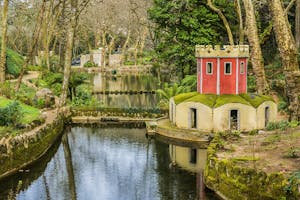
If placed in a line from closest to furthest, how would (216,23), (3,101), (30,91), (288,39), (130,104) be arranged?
(288,39), (3,101), (30,91), (216,23), (130,104)

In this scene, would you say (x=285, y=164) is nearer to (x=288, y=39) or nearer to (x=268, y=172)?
(x=268, y=172)

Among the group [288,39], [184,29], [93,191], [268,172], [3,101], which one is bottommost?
[93,191]

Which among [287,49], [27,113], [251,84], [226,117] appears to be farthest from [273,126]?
[251,84]

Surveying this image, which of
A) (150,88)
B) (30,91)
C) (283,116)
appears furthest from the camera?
(150,88)

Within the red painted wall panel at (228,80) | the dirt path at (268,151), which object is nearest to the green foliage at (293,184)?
the dirt path at (268,151)

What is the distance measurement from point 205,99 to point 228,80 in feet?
6.17

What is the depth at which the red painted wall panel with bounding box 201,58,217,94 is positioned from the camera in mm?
28297

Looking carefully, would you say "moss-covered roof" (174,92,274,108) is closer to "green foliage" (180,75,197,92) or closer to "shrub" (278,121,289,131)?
"shrub" (278,121,289,131)

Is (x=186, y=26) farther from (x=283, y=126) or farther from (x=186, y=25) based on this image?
(x=283, y=126)

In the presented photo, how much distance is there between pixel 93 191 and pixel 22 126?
631 cm

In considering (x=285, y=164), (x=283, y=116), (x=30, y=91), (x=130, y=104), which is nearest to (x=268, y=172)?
(x=285, y=164)

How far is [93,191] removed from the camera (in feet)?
61.3

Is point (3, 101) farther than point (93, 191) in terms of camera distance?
Yes

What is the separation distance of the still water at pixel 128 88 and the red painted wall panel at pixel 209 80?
12042 millimetres
